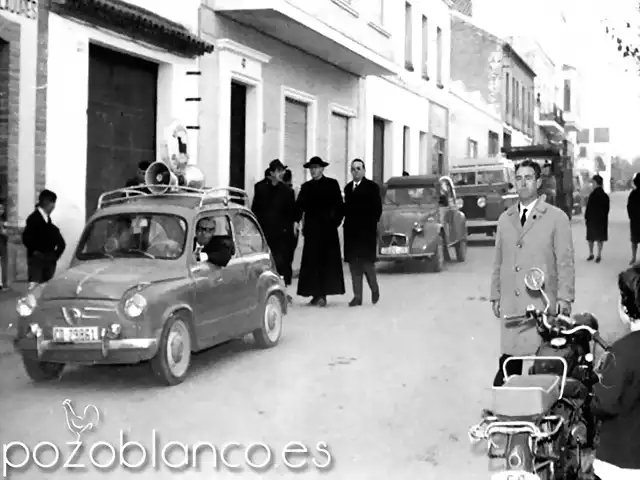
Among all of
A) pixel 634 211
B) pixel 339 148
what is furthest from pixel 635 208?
pixel 339 148

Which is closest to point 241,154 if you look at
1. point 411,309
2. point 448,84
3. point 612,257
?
point 411,309

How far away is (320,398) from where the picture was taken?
7.89 metres

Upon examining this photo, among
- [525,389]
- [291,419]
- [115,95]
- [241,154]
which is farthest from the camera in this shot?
[241,154]

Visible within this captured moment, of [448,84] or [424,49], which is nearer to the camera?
[424,49]

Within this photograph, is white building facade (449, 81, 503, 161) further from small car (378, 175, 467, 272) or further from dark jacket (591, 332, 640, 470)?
dark jacket (591, 332, 640, 470)

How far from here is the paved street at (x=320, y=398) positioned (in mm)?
6258

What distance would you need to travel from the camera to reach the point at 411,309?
533 inches

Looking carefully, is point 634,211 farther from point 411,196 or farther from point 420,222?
point 411,196

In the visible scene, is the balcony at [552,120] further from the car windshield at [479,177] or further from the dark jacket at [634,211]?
the dark jacket at [634,211]

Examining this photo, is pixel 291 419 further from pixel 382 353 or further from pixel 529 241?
pixel 382 353

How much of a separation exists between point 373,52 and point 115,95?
934cm

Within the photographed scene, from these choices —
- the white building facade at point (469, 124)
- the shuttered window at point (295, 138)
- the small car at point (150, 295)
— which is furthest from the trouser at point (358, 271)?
the white building facade at point (469, 124)

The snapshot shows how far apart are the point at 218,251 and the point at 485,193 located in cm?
1717

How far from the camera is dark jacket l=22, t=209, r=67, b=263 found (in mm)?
11891
